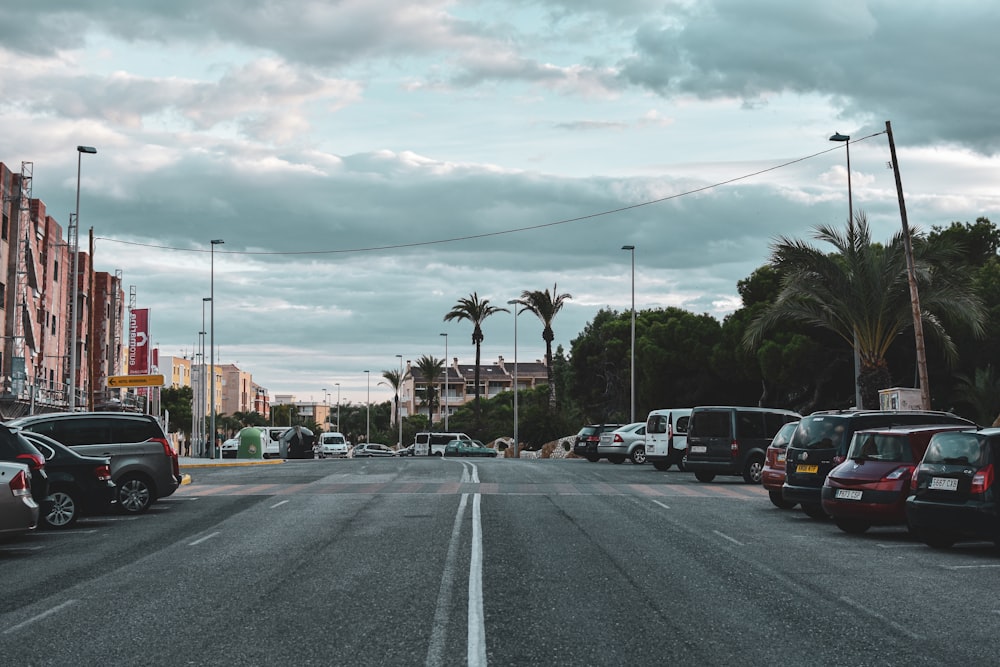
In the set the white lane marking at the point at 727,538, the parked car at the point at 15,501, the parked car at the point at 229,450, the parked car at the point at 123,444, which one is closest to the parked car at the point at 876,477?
the white lane marking at the point at 727,538

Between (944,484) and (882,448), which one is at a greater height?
(882,448)

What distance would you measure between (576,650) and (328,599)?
10.5 feet

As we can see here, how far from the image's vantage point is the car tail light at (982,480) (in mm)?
13789

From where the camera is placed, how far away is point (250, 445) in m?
52.1

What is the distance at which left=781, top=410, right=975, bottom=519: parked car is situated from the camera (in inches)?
725

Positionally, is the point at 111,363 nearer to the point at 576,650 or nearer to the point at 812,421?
the point at 812,421

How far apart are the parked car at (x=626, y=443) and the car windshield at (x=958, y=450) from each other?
2812cm

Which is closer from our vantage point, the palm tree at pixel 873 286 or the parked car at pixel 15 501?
the parked car at pixel 15 501

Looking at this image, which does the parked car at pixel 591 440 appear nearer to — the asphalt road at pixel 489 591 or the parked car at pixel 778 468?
the parked car at pixel 778 468

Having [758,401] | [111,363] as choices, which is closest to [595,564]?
[758,401]

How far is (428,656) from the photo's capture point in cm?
770

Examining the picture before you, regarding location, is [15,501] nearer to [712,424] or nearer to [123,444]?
[123,444]

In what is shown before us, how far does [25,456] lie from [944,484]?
12.5m

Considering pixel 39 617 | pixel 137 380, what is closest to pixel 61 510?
pixel 39 617
